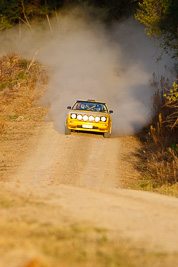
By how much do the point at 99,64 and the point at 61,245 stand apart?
43.1 metres

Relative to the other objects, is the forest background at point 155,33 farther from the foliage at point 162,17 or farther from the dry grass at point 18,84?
the dry grass at point 18,84

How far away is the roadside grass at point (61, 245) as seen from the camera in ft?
13.4

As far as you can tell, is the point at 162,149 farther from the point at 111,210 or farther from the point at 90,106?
the point at 111,210

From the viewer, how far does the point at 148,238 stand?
4.68m

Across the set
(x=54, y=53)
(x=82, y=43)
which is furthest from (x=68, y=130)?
(x=82, y=43)

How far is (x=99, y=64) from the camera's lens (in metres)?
46.9

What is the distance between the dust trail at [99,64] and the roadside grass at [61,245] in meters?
15.4

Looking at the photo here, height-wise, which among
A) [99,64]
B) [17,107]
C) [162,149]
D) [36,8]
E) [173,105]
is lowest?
[162,149]

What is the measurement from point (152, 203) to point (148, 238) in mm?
1747

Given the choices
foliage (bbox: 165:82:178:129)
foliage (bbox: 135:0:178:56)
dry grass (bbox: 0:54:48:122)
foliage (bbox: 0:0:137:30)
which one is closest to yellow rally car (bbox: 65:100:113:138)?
foliage (bbox: 165:82:178:129)

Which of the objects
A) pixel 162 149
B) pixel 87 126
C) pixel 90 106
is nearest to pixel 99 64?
pixel 90 106

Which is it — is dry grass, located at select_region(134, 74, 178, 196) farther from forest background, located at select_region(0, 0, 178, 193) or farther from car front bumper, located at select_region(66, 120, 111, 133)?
car front bumper, located at select_region(66, 120, 111, 133)

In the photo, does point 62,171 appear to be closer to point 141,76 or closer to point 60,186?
point 60,186

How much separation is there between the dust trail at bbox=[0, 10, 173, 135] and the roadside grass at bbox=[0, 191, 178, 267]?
50.6ft
